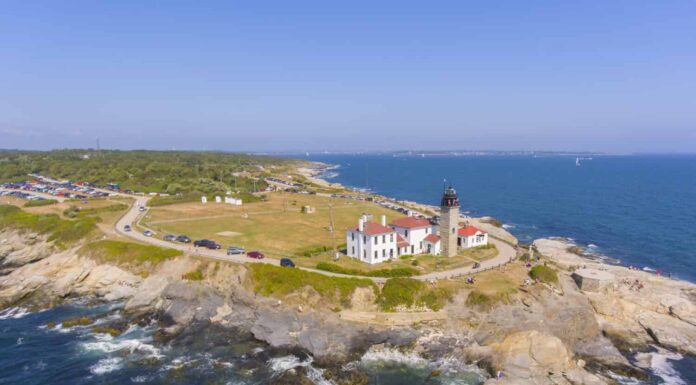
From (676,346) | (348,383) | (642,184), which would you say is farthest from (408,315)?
(642,184)

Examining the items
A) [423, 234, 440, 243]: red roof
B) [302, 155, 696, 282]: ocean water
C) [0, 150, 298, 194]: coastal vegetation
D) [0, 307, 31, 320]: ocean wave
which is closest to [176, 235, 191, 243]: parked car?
[0, 307, 31, 320]: ocean wave

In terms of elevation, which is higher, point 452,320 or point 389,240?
point 389,240

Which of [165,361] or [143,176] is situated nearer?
[165,361]

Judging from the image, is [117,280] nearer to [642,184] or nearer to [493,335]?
[493,335]

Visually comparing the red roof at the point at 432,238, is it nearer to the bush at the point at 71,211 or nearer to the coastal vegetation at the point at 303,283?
the coastal vegetation at the point at 303,283

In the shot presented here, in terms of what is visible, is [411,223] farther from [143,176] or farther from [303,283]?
[143,176]

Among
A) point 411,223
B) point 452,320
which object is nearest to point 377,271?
point 452,320

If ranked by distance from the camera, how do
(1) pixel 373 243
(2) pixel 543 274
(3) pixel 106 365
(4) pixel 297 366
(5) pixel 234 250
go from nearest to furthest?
(3) pixel 106 365, (4) pixel 297 366, (2) pixel 543 274, (1) pixel 373 243, (5) pixel 234 250
